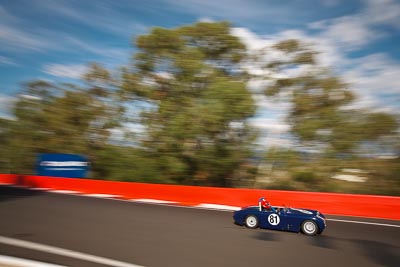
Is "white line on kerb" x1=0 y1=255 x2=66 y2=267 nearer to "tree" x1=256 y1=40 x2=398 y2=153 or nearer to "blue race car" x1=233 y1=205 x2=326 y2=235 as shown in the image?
"blue race car" x1=233 y1=205 x2=326 y2=235

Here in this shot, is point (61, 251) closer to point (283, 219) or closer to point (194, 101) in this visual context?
point (283, 219)

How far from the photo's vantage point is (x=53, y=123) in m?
20.3

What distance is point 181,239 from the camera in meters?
5.89

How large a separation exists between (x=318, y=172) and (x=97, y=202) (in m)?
9.02

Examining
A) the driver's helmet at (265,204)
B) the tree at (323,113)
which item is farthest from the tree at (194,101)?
the driver's helmet at (265,204)

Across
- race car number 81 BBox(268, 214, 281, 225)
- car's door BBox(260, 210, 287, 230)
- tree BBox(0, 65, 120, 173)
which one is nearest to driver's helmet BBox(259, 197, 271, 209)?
car's door BBox(260, 210, 287, 230)

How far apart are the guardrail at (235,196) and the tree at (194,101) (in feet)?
11.1

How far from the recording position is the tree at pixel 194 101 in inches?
569

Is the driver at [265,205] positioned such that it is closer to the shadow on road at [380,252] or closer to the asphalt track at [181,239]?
the asphalt track at [181,239]

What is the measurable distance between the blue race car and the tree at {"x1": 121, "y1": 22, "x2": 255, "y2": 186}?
7408 millimetres

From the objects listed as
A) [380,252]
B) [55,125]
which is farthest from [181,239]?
[55,125]

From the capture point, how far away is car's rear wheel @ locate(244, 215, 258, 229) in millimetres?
7078

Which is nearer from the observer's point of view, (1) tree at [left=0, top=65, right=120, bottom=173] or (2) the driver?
(2) the driver

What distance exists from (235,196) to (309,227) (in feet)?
12.7
